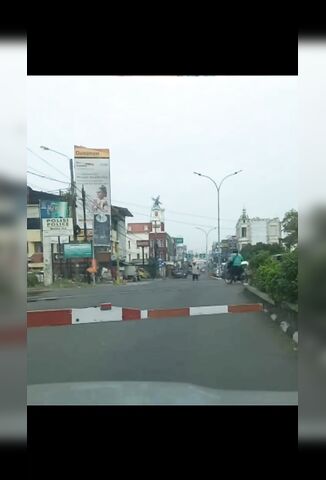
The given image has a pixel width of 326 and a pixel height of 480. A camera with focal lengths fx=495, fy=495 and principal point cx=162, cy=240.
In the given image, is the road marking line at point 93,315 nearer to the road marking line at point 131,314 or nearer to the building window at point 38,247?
the road marking line at point 131,314

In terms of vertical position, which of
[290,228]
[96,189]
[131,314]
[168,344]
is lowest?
[168,344]

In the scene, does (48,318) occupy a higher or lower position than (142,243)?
lower

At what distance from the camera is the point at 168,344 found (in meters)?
3.13

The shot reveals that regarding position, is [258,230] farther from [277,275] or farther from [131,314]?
[131,314]

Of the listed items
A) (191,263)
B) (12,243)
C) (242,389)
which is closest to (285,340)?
(242,389)

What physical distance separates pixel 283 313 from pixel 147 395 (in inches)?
35.7

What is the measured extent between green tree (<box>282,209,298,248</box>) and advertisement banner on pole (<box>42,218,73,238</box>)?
3.89 ft

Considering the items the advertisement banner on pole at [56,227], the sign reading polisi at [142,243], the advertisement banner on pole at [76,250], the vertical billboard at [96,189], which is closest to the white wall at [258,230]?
the sign reading polisi at [142,243]

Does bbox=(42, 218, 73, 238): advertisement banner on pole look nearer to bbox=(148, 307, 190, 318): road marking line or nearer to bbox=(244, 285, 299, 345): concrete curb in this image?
bbox=(148, 307, 190, 318): road marking line

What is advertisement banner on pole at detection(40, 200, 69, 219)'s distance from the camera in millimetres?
2697

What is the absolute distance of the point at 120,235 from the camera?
2836 mm

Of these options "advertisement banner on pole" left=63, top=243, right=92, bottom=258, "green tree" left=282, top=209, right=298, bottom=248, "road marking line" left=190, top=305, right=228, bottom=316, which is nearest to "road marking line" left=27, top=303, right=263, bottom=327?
"road marking line" left=190, top=305, right=228, bottom=316

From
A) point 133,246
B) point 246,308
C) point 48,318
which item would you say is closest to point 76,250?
point 133,246
